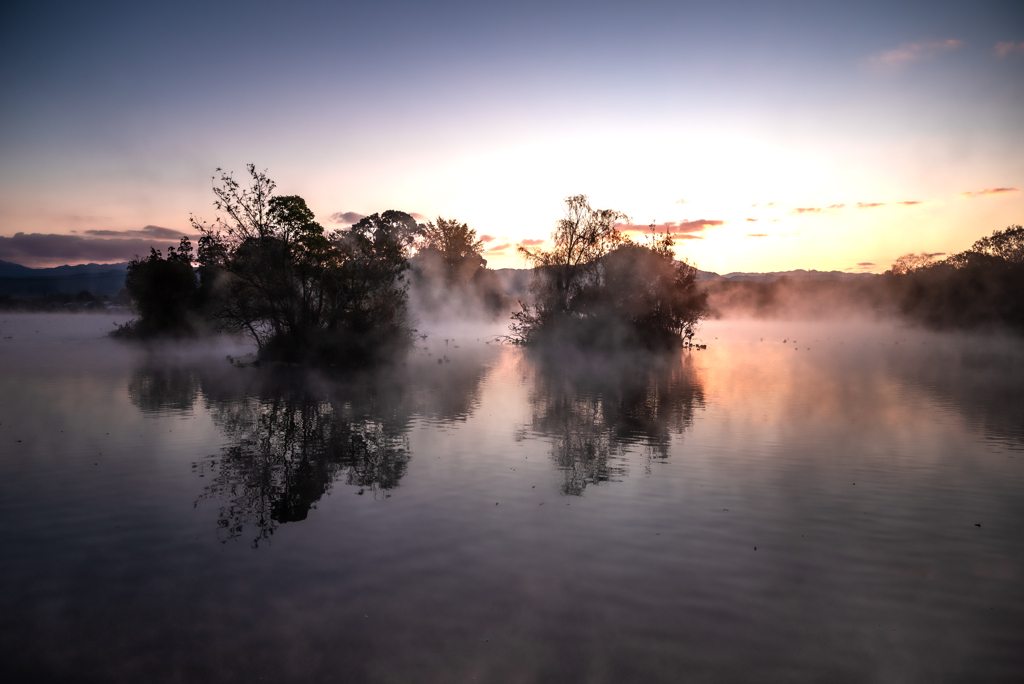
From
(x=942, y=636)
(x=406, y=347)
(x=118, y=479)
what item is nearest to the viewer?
(x=942, y=636)

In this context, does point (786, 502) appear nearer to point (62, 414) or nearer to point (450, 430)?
point (450, 430)

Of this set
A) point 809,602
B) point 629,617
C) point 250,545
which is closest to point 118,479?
point 250,545

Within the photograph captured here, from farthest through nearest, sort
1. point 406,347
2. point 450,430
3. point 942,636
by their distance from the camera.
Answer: point 406,347, point 450,430, point 942,636

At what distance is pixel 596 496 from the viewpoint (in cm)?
1220

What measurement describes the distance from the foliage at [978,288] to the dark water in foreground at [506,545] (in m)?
76.2

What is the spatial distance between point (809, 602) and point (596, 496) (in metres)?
5.01

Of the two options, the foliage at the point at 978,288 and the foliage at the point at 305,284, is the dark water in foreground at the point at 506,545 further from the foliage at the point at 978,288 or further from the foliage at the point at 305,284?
the foliage at the point at 978,288

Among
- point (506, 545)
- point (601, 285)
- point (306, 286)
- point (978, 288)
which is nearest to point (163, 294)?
point (306, 286)

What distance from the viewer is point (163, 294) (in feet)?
196

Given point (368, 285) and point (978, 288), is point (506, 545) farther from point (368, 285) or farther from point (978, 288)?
point (978, 288)

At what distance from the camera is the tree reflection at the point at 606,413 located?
1514 cm

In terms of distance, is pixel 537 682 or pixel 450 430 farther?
pixel 450 430

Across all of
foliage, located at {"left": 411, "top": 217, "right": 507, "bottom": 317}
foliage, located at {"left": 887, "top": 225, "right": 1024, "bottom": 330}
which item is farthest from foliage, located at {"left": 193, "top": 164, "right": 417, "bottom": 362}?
foliage, located at {"left": 887, "top": 225, "right": 1024, "bottom": 330}

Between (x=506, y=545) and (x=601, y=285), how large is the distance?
44.6 m
